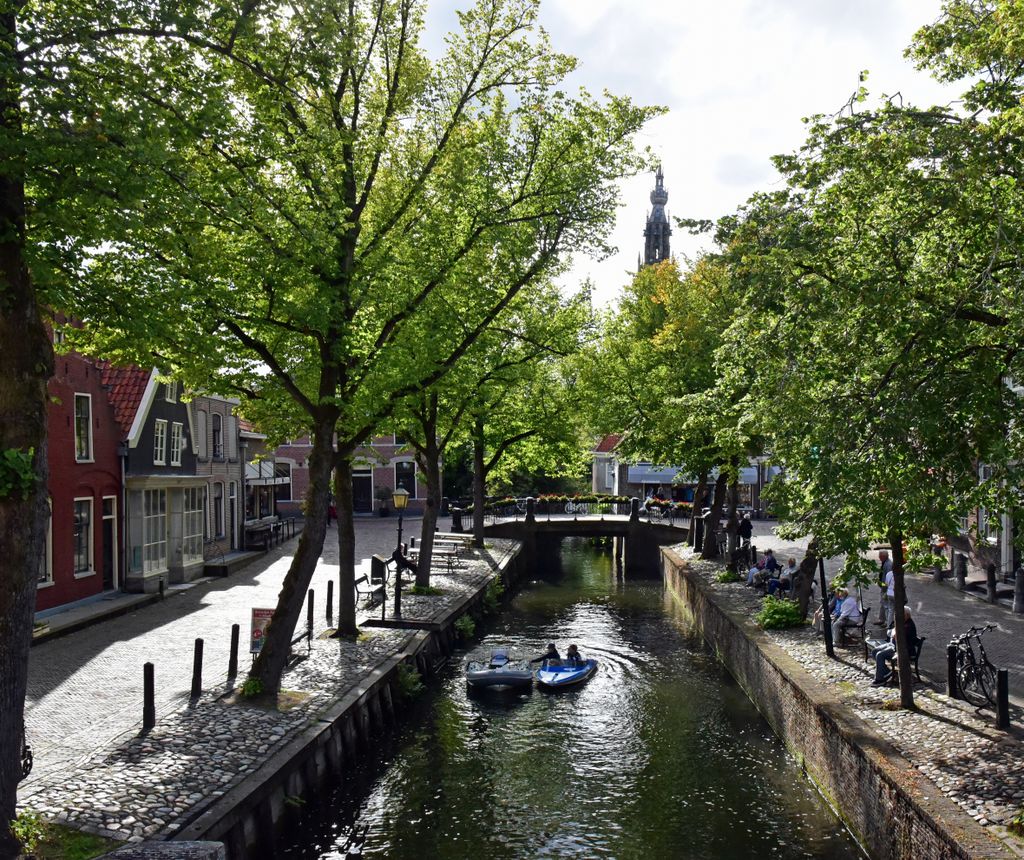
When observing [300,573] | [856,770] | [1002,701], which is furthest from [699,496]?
[856,770]

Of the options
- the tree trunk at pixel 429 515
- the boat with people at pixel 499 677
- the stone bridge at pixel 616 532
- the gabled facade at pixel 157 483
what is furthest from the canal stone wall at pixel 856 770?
the stone bridge at pixel 616 532

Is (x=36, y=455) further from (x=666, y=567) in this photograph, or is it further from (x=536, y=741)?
(x=666, y=567)

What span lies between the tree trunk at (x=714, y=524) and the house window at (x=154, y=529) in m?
19.2

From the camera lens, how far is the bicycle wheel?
12.9 meters

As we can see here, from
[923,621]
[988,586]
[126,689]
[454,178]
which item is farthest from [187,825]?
[988,586]

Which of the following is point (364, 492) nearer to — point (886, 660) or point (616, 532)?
point (616, 532)

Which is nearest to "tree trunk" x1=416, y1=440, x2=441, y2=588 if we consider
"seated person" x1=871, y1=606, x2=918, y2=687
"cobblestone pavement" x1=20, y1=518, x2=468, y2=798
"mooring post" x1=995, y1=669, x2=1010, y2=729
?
"cobblestone pavement" x1=20, y1=518, x2=468, y2=798

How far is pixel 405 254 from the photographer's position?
1611cm

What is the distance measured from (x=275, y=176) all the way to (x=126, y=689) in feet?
30.5

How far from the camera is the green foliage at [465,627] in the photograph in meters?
24.1

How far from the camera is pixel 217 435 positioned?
37875 mm

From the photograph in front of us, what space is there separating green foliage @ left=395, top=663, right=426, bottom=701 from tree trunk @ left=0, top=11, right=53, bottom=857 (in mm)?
9897

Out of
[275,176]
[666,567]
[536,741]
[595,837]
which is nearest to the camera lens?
[595,837]

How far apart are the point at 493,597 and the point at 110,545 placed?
12.0 m
